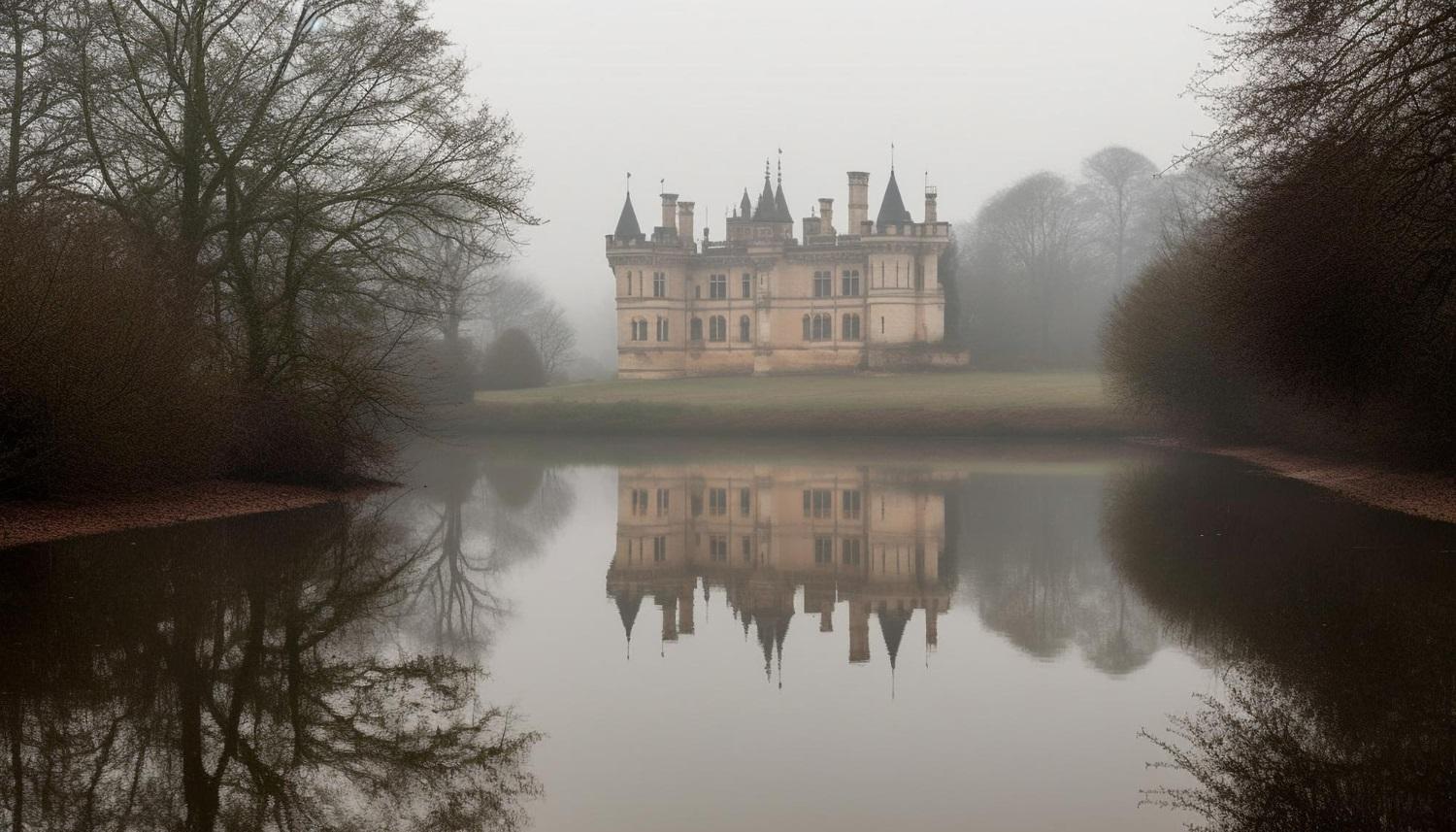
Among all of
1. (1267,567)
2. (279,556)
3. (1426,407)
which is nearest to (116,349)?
(279,556)

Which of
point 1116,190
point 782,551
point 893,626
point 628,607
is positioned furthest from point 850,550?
point 1116,190

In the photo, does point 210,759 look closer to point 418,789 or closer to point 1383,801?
point 418,789

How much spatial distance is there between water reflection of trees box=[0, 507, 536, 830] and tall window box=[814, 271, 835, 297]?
5488 centimetres

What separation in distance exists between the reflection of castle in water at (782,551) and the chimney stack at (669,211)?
142ft

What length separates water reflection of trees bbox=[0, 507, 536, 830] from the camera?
6480 mm

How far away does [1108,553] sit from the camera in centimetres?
1566

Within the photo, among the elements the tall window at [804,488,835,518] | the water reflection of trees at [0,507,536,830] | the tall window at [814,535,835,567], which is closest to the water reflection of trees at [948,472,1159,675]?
the tall window at [814,535,835,567]

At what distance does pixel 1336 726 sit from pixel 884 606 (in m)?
5.13

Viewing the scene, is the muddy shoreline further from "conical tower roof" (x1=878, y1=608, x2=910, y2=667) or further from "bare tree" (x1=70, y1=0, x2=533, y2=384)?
"conical tower roof" (x1=878, y1=608, x2=910, y2=667)

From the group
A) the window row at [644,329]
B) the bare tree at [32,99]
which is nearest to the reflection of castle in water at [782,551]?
the bare tree at [32,99]

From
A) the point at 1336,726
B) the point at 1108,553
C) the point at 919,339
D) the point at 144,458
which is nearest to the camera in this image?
the point at 1336,726

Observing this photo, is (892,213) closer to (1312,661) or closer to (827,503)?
(827,503)

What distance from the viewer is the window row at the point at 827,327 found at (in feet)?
218

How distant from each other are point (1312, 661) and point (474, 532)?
12159mm
